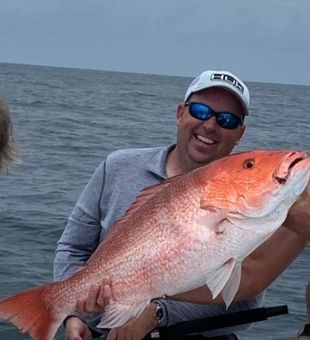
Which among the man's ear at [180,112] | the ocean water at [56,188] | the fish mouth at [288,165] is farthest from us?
the ocean water at [56,188]

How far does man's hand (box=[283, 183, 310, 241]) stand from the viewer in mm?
2896

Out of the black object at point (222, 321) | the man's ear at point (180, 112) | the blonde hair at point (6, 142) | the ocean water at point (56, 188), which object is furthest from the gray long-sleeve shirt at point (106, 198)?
the ocean water at point (56, 188)

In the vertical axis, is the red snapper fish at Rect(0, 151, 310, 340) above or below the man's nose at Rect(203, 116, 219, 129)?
below

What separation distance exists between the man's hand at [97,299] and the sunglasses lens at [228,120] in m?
1.25

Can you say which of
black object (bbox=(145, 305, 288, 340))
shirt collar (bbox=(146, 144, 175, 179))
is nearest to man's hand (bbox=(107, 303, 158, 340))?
black object (bbox=(145, 305, 288, 340))

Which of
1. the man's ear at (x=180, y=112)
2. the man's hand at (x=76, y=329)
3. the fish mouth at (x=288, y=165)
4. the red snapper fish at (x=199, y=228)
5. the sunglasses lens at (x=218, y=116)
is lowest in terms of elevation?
the man's hand at (x=76, y=329)

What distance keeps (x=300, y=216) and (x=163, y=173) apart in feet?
5.03

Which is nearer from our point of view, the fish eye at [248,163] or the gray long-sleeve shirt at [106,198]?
the fish eye at [248,163]

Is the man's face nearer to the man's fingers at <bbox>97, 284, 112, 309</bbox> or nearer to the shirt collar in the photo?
the shirt collar

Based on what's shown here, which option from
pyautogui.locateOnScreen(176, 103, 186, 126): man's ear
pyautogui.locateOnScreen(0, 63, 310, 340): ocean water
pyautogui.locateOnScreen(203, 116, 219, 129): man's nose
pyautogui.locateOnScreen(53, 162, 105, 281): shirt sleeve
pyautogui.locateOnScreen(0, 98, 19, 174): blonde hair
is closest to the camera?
pyautogui.locateOnScreen(0, 98, 19, 174): blonde hair

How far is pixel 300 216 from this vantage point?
294 centimetres

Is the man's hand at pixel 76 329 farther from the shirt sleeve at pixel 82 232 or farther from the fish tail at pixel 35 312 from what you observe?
the fish tail at pixel 35 312

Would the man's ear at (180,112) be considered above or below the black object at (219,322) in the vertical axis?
above

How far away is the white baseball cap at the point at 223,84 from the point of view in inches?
168
